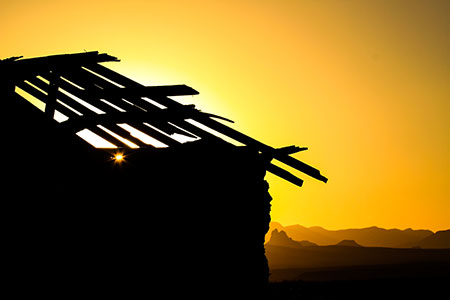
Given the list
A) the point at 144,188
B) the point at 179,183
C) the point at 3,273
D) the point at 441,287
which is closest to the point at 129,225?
the point at 144,188

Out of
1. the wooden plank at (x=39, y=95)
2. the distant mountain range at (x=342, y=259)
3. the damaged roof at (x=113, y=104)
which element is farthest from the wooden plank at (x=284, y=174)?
the distant mountain range at (x=342, y=259)

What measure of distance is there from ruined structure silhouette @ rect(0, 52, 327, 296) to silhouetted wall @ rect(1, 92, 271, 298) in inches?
0.4

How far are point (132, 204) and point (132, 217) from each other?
14cm

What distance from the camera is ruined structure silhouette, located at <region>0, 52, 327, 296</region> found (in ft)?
13.5

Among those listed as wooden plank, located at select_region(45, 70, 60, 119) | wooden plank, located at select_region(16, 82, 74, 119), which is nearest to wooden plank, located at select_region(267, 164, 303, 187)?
wooden plank, located at select_region(16, 82, 74, 119)

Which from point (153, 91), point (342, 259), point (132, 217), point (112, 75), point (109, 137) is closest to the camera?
point (132, 217)

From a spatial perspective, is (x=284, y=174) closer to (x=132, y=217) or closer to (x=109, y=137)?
(x=132, y=217)

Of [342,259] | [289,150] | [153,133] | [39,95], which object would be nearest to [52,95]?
[39,95]

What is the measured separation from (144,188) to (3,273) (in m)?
1.66

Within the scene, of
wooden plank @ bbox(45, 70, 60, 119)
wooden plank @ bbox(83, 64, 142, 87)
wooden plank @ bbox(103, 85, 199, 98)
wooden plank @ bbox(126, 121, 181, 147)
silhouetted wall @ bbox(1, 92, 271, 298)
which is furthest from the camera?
wooden plank @ bbox(45, 70, 60, 119)

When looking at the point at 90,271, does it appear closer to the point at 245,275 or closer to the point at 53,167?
the point at 53,167

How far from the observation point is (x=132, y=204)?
4312 millimetres

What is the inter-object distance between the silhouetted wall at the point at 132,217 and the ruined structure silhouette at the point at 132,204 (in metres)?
0.01

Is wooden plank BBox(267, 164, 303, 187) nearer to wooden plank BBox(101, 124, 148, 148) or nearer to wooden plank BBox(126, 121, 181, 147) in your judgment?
wooden plank BBox(126, 121, 181, 147)
